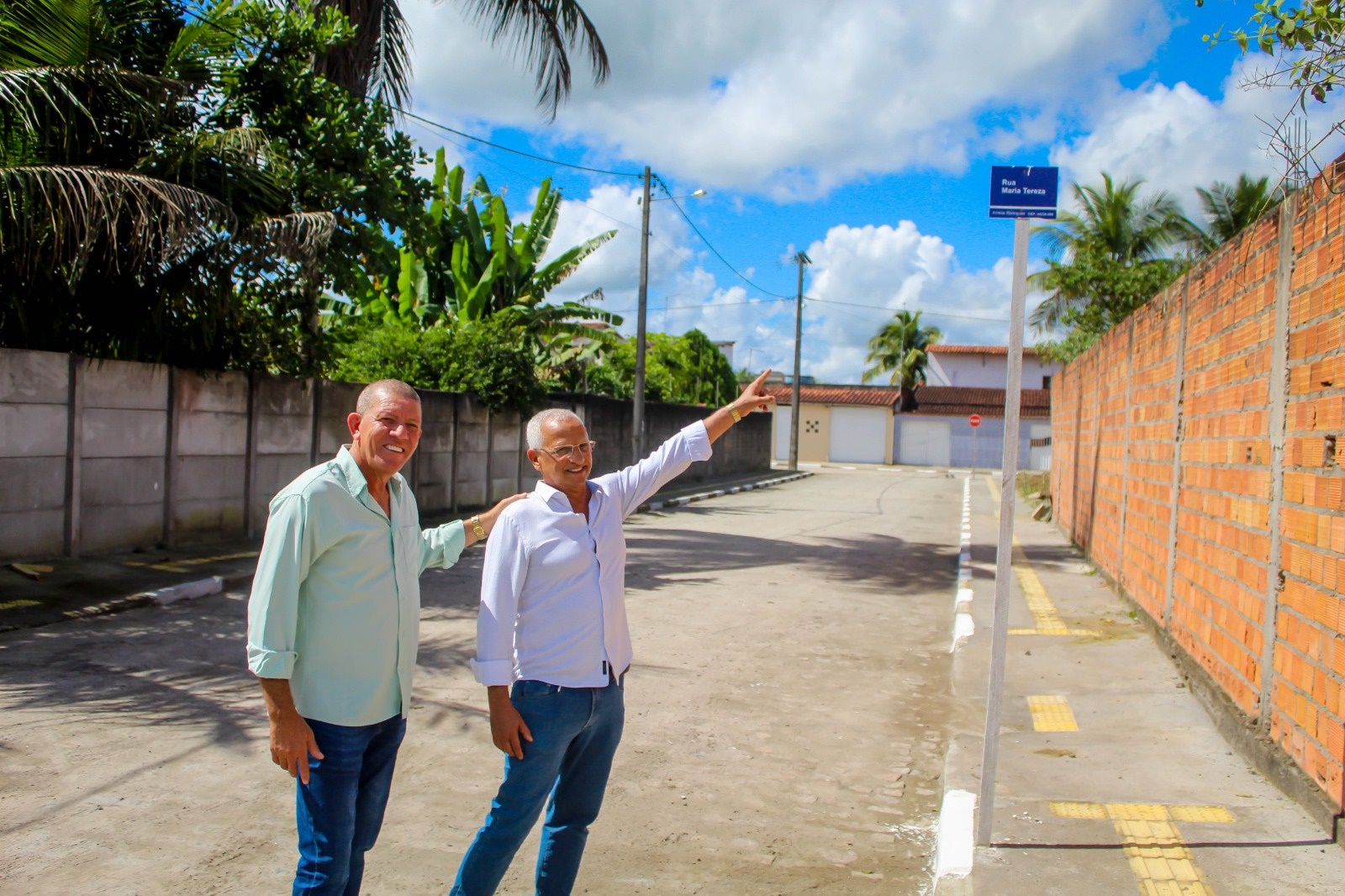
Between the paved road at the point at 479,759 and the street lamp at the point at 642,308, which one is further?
the street lamp at the point at 642,308

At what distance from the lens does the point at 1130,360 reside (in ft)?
33.2

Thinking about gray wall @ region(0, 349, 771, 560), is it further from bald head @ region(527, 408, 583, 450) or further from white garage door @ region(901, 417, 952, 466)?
white garage door @ region(901, 417, 952, 466)

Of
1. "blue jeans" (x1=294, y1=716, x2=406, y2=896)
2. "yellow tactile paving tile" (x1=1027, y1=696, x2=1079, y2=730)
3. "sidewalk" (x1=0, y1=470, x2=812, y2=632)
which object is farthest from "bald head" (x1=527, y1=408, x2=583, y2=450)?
"sidewalk" (x1=0, y1=470, x2=812, y2=632)

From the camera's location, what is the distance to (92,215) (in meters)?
9.34

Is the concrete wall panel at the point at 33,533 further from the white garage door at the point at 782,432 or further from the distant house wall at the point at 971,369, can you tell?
the distant house wall at the point at 971,369

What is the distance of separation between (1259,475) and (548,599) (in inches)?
154

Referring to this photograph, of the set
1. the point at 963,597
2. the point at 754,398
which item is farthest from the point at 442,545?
the point at 963,597

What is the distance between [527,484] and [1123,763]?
15.7 m

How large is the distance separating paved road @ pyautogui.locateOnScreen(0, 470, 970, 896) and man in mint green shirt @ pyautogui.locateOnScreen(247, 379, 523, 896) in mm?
1112

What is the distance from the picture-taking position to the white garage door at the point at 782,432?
54.2 meters

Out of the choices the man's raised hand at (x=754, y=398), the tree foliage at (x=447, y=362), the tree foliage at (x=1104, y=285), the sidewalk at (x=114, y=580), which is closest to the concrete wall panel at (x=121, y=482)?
the sidewalk at (x=114, y=580)

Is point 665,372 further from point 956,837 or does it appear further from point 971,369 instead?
point 956,837

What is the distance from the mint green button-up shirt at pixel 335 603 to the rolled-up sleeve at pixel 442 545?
14.4 inches

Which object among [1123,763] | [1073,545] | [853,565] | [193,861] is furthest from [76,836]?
[1073,545]
